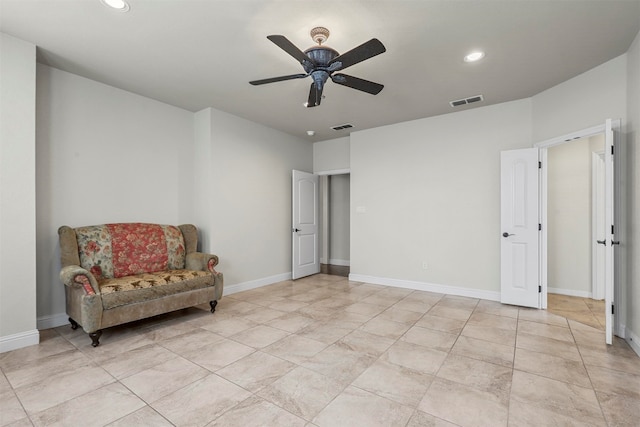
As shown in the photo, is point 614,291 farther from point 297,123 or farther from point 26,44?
point 26,44

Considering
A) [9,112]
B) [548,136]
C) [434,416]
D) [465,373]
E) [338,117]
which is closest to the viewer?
[434,416]

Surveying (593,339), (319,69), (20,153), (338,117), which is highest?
(338,117)

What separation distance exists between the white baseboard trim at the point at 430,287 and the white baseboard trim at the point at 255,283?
1.30 m

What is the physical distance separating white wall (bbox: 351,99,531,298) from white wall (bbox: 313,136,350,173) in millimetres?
438

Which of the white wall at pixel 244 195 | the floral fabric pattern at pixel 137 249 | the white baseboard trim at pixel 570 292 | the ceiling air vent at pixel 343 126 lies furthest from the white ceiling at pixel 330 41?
the white baseboard trim at pixel 570 292

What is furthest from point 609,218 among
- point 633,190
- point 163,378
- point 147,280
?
point 147,280

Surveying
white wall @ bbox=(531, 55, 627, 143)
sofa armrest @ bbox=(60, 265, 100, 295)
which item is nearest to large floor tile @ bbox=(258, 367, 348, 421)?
sofa armrest @ bbox=(60, 265, 100, 295)

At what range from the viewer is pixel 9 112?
8.86 ft

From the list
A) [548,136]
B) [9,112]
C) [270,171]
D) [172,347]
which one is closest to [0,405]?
[172,347]

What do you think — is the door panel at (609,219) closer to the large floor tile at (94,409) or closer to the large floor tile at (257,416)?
the large floor tile at (257,416)

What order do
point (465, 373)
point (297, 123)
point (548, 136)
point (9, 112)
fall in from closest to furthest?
point (465, 373) < point (9, 112) < point (548, 136) < point (297, 123)

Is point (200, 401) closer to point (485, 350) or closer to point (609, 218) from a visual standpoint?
point (485, 350)

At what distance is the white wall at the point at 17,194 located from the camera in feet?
8.73

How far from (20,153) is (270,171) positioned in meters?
3.30
